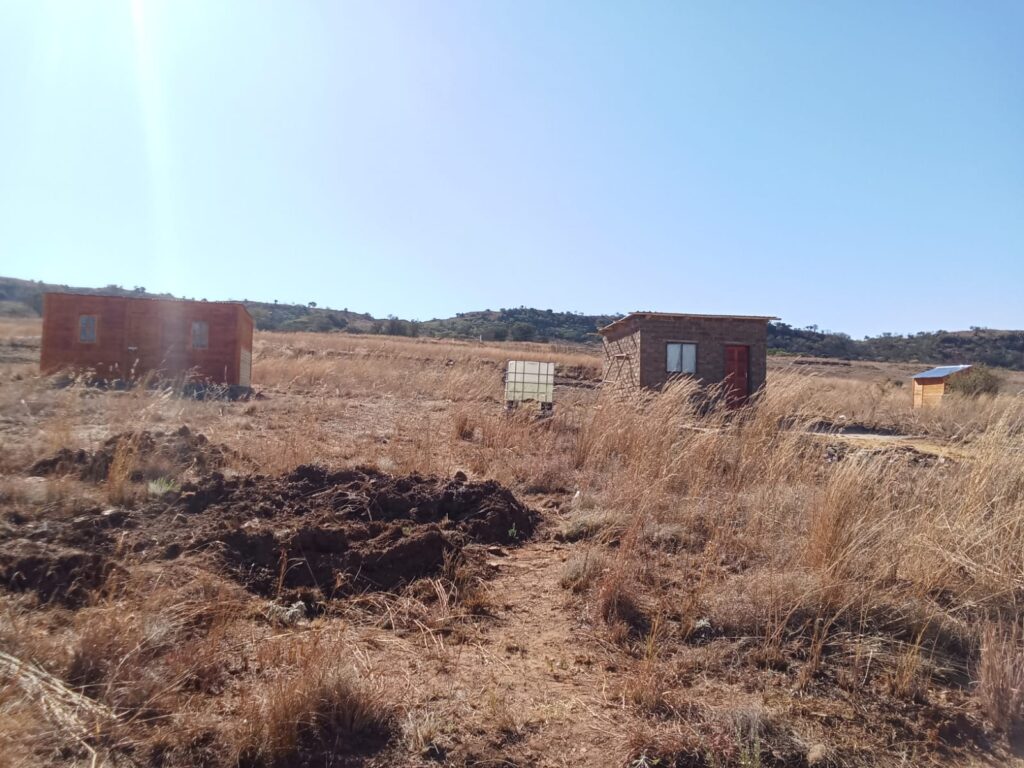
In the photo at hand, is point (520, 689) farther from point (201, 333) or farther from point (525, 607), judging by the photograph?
point (201, 333)

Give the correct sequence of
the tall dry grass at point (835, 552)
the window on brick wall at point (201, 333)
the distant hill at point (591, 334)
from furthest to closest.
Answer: the distant hill at point (591, 334) < the window on brick wall at point (201, 333) < the tall dry grass at point (835, 552)

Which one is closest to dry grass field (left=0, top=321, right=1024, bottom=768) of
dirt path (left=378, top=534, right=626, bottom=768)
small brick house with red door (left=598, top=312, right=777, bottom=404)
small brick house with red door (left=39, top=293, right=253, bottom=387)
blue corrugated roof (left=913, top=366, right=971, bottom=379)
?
dirt path (left=378, top=534, right=626, bottom=768)

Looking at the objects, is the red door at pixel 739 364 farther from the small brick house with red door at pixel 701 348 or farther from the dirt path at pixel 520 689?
the dirt path at pixel 520 689

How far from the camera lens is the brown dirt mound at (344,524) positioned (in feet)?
12.6

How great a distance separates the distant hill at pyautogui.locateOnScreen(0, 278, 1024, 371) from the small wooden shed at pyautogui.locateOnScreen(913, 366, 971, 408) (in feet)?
112

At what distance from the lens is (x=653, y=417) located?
20.9ft

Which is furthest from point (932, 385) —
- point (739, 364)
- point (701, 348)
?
point (701, 348)

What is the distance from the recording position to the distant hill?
192 feet

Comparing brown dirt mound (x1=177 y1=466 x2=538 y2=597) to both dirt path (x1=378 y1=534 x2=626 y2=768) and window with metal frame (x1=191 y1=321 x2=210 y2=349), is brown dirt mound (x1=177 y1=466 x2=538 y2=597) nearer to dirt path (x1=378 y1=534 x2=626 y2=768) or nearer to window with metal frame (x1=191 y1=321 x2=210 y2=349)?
dirt path (x1=378 y1=534 x2=626 y2=768)

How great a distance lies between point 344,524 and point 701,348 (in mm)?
16580

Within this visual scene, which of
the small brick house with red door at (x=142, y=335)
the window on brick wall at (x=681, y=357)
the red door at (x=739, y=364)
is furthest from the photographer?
the red door at (x=739, y=364)

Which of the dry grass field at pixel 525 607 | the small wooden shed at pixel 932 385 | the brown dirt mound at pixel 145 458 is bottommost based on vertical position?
the dry grass field at pixel 525 607

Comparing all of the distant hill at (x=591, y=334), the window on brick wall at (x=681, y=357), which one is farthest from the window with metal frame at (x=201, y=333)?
the distant hill at (x=591, y=334)

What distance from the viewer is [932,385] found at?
24.7m
